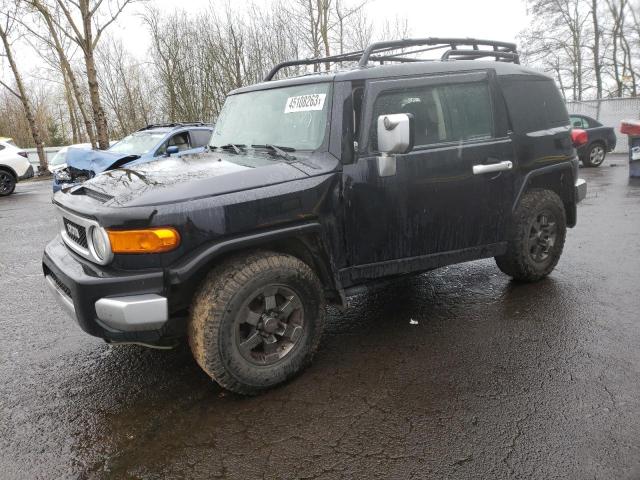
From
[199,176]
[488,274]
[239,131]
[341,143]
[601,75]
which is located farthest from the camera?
[601,75]

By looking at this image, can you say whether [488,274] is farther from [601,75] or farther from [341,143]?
[601,75]

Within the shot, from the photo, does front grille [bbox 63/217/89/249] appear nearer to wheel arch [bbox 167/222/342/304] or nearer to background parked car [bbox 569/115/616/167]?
wheel arch [bbox 167/222/342/304]

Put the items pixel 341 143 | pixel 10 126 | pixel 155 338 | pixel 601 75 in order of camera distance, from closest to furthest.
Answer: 1. pixel 155 338
2. pixel 341 143
3. pixel 601 75
4. pixel 10 126

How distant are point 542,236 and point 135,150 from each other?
849 centimetres

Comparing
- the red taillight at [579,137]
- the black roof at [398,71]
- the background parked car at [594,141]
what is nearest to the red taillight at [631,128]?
the red taillight at [579,137]

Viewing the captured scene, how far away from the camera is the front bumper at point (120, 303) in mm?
2566

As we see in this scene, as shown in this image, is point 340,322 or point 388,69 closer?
point 388,69

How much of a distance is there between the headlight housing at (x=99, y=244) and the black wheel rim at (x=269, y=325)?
2.70ft

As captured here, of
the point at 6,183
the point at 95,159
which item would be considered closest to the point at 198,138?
the point at 95,159

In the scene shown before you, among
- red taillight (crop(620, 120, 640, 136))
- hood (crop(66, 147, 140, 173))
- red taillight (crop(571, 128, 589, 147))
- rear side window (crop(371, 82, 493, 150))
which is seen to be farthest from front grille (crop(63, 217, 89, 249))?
red taillight (crop(571, 128, 589, 147))

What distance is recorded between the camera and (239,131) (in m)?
4.01

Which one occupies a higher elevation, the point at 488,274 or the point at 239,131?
the point at 239,131

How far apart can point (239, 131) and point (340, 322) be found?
182 cm

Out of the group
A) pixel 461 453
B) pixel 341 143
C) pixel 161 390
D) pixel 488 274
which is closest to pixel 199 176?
pixel 341 143
